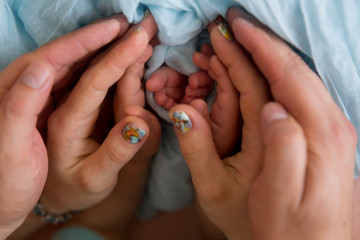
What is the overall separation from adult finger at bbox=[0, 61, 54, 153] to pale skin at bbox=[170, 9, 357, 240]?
21 cm

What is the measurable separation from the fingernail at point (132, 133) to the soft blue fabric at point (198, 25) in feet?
0.38

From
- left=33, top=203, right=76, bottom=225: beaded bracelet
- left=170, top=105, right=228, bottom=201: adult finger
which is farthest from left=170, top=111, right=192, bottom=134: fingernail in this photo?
left=33, top=203, right=76, bottom=225: beaded bracelet

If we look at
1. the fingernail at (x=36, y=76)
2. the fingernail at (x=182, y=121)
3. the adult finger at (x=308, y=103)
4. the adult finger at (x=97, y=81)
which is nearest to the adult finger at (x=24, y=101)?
the fingernail at (x=36, y=76)

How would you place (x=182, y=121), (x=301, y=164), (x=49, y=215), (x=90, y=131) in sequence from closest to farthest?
(x=301, y=164) < (x=182, y=121) < (x=90, y=131) < (x=49, y=215)

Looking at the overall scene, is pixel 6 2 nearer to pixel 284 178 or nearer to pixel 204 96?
pixel 204 96

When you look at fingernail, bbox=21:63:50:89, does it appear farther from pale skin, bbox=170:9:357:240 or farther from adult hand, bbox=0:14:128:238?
pale skin, bbox=170:9:357:240

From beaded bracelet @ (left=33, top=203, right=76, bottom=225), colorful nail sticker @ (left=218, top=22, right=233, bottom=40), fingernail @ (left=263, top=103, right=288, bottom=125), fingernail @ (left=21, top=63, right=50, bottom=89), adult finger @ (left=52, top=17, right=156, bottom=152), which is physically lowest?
beaded bracelet @ (left=33, top=203, right=76, bottom=225)

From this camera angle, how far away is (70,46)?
0.60 metres

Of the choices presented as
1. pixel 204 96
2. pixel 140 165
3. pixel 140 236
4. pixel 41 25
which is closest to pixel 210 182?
pixel 204 96

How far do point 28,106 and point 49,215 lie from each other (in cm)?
45

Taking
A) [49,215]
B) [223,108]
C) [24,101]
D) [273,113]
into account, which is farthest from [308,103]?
[49,215]

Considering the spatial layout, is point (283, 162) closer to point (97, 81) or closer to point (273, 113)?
point (273, 113)

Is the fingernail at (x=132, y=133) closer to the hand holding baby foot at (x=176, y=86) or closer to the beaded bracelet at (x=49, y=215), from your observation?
the hand holding baby foot at (x=176, y=86)

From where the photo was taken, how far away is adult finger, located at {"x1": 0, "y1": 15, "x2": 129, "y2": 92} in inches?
23.3
